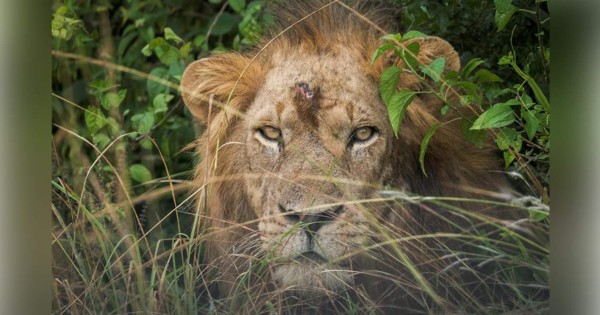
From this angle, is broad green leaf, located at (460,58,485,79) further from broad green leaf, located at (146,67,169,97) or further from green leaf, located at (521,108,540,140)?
broad green leaf, located at (146,67,169,97)

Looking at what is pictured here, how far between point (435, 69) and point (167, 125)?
4.33 ft

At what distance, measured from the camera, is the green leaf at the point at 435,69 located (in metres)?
2.91

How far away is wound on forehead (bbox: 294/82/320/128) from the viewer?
3143mm

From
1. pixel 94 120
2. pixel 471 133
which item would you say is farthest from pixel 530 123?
pixel 94 120

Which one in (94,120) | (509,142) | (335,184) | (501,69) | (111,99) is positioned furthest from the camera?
(111,99)

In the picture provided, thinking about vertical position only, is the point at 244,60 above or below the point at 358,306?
above

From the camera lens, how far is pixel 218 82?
332 cm

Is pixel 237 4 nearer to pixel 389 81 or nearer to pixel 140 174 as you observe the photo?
pixel 140 174

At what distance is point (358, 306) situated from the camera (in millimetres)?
3189
